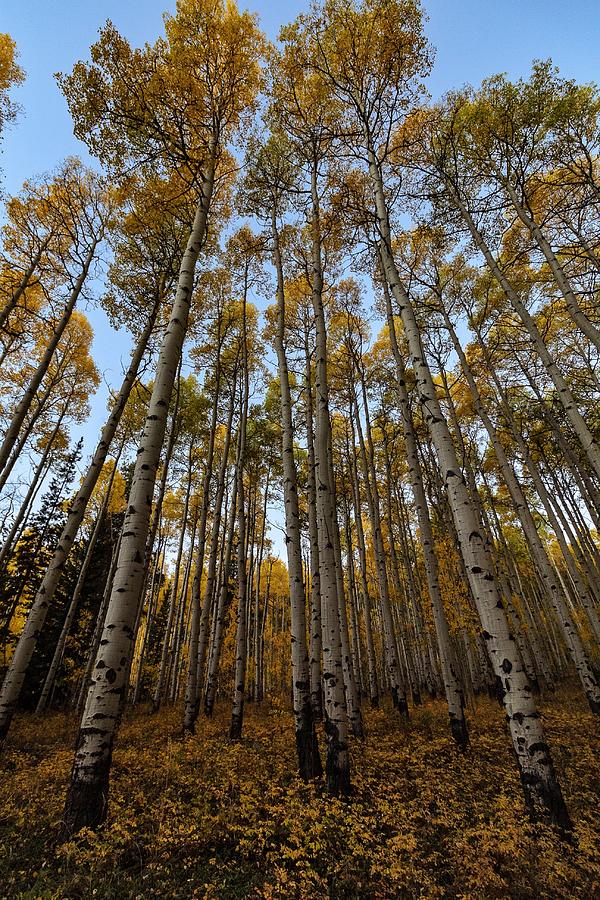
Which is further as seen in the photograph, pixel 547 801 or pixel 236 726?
pixel 236 726

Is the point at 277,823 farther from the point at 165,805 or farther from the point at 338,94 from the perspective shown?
the point at 338,94

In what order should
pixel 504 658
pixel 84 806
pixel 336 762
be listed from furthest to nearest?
pixel 336 762, pixel 504 658, pixel 84 806

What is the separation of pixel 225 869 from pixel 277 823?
935 mm

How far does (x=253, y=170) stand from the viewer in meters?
8.63

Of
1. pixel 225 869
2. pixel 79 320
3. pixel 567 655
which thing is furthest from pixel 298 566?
pixel 567 655

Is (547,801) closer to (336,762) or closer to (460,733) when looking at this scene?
(336,762)

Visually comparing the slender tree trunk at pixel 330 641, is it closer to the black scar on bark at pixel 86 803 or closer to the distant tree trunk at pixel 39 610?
the black scar on bark at pixel 86 803

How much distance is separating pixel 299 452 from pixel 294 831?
13211 mm

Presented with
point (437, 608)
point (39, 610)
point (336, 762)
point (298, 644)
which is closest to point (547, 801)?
point (336, 762)

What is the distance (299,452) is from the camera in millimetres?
16219

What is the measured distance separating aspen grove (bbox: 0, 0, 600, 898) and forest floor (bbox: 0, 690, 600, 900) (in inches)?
1.3

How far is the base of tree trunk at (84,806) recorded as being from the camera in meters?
3.16

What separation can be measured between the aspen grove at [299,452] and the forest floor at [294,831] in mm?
32

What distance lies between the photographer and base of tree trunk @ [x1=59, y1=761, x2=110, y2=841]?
3164 millimetres
